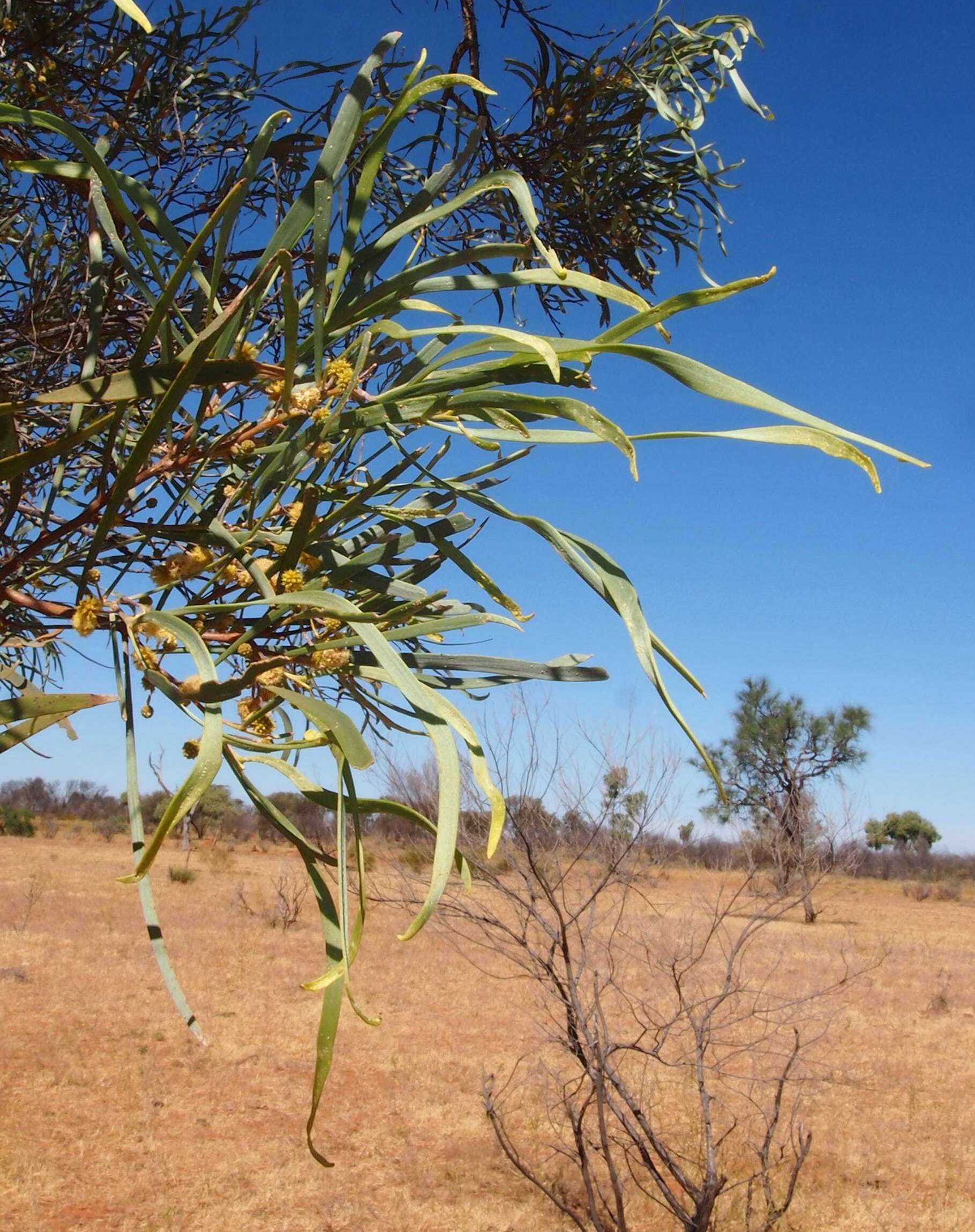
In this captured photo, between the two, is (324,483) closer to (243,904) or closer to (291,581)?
(291,581)

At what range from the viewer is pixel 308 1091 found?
20.9 ft

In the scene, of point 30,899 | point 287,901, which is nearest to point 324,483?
point 287,901

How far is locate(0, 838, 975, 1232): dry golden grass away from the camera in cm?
490

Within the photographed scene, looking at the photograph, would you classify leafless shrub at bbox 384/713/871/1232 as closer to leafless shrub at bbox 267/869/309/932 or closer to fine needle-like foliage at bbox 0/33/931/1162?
fine needle-like foliage at bbox 0/33/931/1162

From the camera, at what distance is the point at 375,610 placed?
590 mm

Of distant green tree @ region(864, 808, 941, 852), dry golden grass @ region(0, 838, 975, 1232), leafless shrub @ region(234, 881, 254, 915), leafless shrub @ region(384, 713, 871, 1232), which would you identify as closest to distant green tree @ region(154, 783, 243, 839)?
leafless shrub @ region(234, 881, 254, 915)

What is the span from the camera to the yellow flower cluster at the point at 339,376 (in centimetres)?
54

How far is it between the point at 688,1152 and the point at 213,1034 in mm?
3791

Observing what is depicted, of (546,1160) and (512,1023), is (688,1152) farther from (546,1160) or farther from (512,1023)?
(512,1023)

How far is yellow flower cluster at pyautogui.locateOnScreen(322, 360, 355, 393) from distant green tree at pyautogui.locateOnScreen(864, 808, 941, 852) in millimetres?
33856

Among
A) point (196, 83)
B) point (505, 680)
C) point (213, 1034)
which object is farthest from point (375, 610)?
point (213, 1034)

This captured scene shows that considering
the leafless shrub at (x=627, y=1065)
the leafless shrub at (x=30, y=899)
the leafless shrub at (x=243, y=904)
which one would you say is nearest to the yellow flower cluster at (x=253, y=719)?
the leafless shrub at (x=627, y=1065)

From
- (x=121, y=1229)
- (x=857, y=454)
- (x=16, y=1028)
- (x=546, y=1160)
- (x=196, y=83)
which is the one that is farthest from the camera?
(x=16, y=1028)

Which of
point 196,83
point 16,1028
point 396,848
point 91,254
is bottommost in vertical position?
point 16,1028
